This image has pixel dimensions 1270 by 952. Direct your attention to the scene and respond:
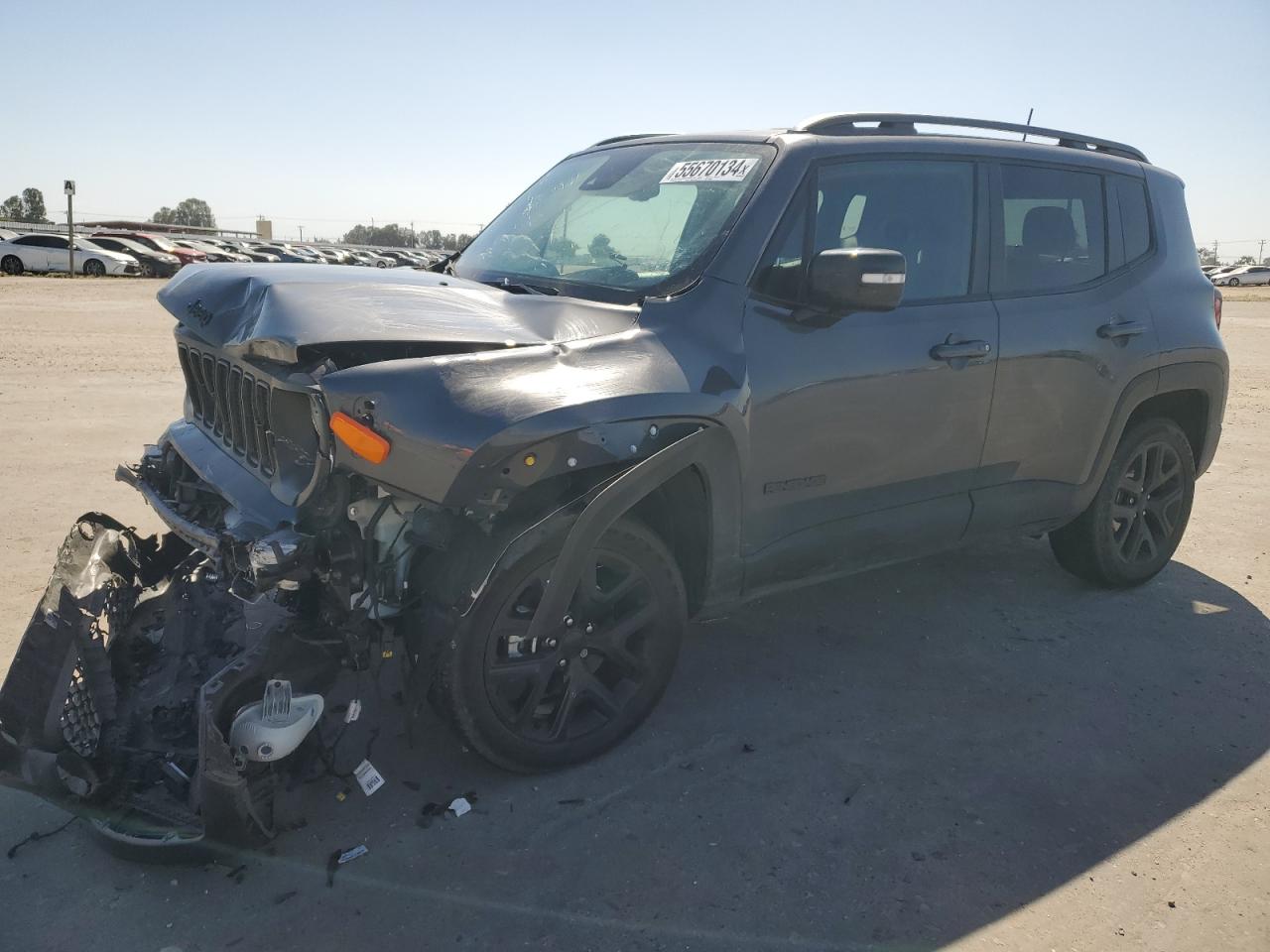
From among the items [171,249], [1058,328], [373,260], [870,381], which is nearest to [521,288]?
[870,381]

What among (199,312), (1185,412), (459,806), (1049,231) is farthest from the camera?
(1185,412)

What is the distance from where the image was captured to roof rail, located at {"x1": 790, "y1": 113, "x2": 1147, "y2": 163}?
3883 mm

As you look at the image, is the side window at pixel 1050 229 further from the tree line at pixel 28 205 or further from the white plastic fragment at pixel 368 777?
the tree line at pixel 28 205

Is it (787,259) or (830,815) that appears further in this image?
(787,259)

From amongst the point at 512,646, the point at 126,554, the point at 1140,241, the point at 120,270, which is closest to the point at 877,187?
the point at 1140,241

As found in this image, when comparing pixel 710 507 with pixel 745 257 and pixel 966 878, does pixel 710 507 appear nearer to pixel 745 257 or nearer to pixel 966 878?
→ pixel 745 257

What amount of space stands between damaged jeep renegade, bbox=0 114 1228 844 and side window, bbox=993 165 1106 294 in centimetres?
2

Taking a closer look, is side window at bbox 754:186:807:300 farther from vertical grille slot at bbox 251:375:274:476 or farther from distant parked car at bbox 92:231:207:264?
distant parked car at bbox 92:231:207:264

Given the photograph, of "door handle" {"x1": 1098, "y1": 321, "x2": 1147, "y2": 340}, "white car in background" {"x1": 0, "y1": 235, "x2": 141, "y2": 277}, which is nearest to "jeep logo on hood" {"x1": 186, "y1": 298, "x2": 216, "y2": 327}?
"door handle" {"x1": 1098, "y1": 321, "x2": 1147, "y2": 340}

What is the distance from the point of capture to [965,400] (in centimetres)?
401

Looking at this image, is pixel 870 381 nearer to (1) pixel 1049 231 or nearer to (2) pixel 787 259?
(2) pixel 787 259

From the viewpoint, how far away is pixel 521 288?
392cm

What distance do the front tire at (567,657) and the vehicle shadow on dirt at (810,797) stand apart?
0.50 feet

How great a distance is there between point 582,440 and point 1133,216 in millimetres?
3365
